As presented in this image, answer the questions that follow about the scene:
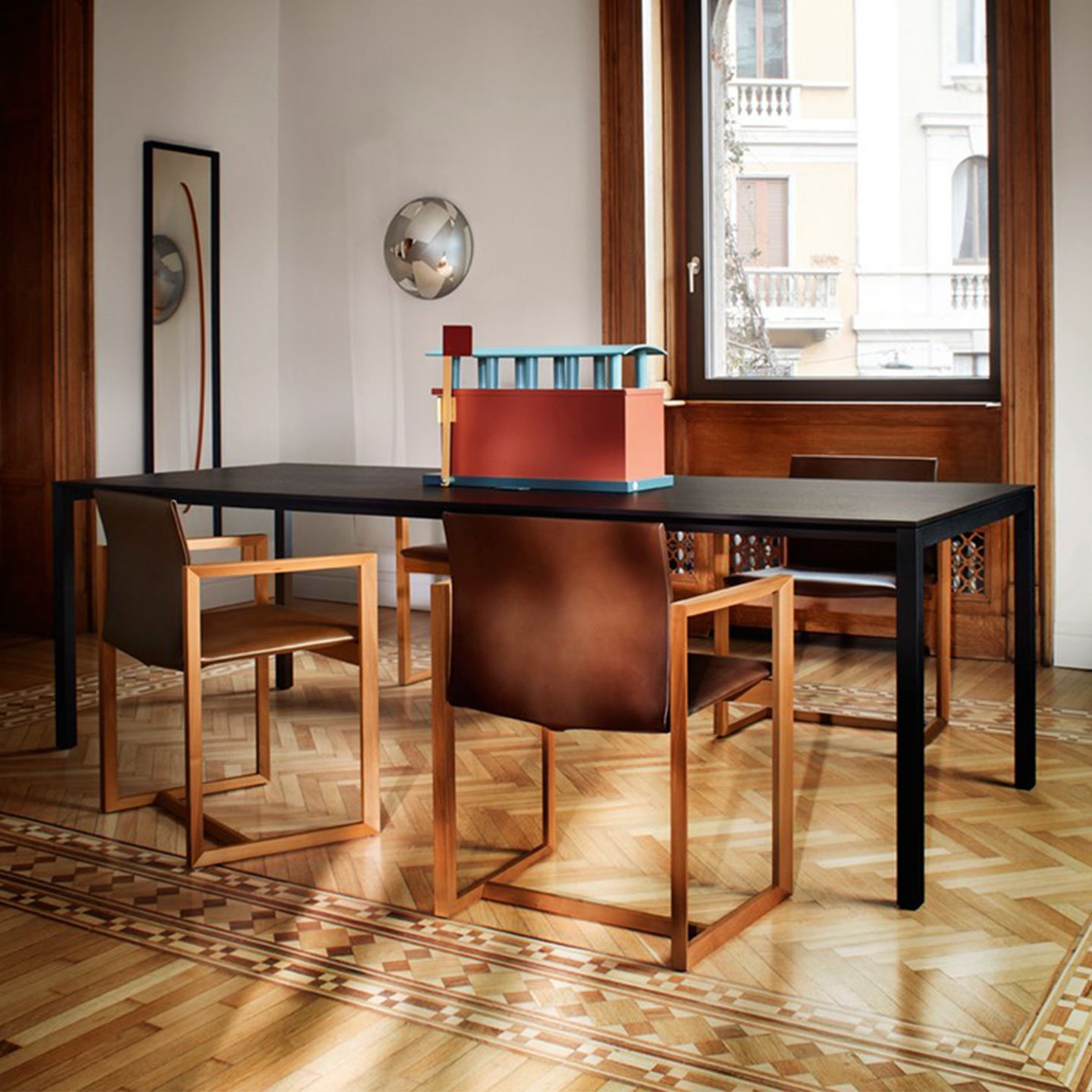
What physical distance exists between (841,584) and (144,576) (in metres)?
1.99

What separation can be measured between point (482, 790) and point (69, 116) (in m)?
3.71

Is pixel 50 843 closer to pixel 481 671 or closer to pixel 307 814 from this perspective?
pixel 307 814

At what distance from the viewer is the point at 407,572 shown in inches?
186

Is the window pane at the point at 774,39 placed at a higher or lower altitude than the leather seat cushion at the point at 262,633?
higher

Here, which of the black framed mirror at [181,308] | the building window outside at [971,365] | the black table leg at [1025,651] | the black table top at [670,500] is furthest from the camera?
the black framed mirror at [181,308]

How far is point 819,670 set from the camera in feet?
16.9

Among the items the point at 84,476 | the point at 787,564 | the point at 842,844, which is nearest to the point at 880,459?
the point at 787,564

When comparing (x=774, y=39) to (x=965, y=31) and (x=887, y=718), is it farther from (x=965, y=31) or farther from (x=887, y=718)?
(x=887, y=718)

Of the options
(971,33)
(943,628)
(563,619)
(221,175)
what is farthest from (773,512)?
(221,175)

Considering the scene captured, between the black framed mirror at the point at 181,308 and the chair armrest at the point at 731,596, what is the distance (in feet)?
13.3

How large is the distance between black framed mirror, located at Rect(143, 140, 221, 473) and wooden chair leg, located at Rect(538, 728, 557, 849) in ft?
11.8

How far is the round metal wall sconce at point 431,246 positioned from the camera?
630cm

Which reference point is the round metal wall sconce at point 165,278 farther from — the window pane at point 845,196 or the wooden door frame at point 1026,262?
the wooden door frame at point 1026,262

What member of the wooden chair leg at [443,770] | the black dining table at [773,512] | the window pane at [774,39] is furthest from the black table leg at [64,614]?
the window pane at [774,39]
